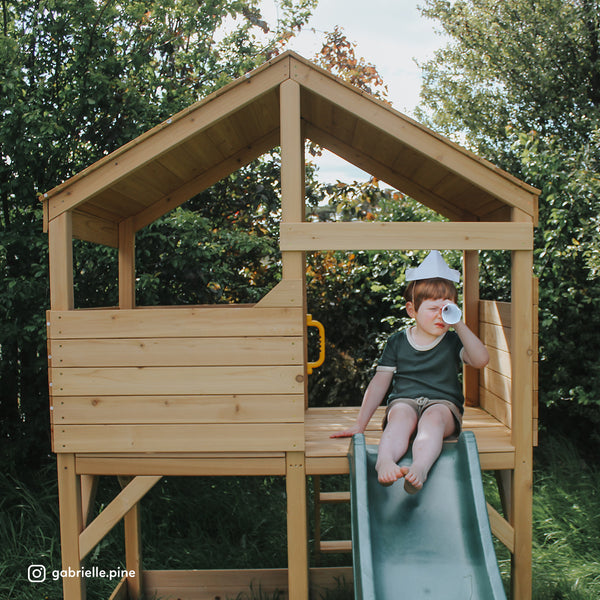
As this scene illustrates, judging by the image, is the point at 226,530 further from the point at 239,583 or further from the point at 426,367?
the point at 426,367

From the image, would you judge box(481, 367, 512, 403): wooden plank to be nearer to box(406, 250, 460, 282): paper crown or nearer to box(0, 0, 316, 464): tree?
box(406, 250, 460, 282): paper crown

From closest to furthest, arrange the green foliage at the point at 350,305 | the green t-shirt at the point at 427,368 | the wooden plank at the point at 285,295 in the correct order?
the wooden plank at the point at 285,295
the green t-shirt at the point at 427,368
the green foliage at the point at 350,305

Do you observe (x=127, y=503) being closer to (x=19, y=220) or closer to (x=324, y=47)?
(x=19, y=220)

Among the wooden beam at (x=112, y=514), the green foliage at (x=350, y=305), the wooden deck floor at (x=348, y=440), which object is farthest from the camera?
the green foliage at (x=350, y=305)

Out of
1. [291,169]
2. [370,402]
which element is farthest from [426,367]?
[291,169]

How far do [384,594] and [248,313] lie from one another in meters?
1.47

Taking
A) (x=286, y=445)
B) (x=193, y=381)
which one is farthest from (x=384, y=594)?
(x=193, y=381)

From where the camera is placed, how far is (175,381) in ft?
10.4

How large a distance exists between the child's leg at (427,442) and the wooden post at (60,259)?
198 centimetres

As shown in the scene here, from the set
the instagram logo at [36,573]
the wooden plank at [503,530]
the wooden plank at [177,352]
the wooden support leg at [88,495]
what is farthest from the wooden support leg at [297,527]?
the instagram logo at [36,573]

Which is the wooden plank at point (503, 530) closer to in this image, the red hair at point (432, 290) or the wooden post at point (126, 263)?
the red hair at point (432, 290)

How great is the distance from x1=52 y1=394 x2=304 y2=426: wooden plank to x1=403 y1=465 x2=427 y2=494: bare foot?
60 centimetres

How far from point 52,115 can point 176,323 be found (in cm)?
299

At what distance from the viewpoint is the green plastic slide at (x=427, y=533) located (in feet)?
9.00
